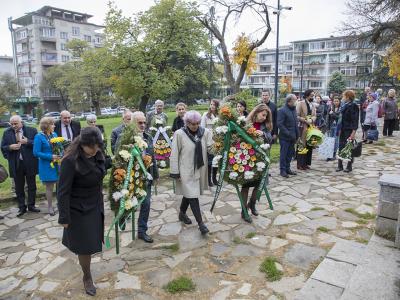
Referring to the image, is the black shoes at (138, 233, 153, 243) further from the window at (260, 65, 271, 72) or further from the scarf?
the window at (260, 65, 271, 72)

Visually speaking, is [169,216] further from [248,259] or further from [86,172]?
[86,172]

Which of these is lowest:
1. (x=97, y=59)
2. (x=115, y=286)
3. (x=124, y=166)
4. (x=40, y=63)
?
A: (x=115, y=286)

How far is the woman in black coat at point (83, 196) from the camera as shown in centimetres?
353

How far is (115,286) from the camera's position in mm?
4051

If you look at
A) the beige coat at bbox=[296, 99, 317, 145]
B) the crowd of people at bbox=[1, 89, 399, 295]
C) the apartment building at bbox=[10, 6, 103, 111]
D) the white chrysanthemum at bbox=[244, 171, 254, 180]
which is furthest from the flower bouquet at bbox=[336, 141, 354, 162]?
the apartment building at bbox=[10, 6, 103, 111]

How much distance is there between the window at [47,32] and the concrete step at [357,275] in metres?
78.4

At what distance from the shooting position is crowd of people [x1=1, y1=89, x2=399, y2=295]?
11.9 ft

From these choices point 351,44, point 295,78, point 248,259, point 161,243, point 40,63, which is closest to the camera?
point 248,259

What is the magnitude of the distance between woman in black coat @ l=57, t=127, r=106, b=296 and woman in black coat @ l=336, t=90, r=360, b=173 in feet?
23.0

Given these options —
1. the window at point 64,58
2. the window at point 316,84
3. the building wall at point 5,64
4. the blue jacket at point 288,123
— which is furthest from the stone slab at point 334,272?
the building wall at point 5,64

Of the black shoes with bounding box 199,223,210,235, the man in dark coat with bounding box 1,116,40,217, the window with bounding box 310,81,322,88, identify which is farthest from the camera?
the window with bounding box 310,81,322,88

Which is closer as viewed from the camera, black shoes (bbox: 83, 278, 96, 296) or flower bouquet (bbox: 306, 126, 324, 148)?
black shoes (bbox: 83, 278, 96, 296)

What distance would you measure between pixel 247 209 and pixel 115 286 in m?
2.79

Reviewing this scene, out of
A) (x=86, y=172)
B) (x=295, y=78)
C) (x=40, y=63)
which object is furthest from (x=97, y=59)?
(x=295, y=78)
